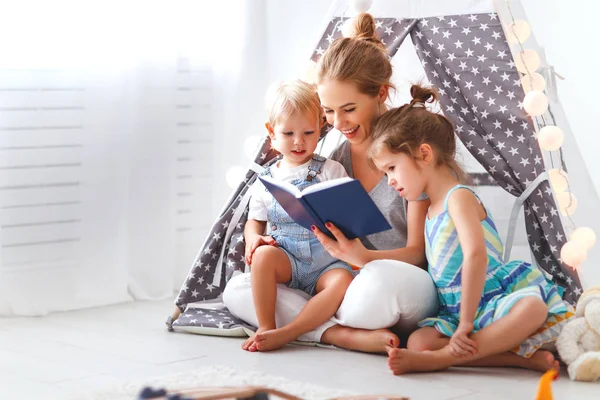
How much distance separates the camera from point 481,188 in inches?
98.4

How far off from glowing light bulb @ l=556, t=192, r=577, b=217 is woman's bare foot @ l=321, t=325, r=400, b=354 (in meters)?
0.55

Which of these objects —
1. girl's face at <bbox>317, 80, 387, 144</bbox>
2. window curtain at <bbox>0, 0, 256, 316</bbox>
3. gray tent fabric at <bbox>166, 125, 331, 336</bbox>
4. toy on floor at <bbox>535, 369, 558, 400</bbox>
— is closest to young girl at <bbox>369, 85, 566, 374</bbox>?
girl's face at <bbox>317, 80, 387, 144</bbox>

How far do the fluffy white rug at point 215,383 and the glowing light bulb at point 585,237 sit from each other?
794 millimetres

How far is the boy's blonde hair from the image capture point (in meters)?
2.13

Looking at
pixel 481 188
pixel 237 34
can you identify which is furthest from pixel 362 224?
pixel 237 34

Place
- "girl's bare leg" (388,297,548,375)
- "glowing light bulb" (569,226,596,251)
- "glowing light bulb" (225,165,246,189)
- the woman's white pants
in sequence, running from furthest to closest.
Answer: "glowing light bulb" (225,165,246,189)
"glowing light bulb" (569,226,596,251)
the woman's white pants
"girl's bare leg" (388,297,548,375)

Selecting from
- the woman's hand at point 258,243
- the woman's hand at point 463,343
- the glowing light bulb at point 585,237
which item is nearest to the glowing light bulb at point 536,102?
the glowing light bulb at point 585,237

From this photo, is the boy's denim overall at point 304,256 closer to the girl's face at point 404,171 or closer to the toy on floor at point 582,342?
the girl's face at point 404,171

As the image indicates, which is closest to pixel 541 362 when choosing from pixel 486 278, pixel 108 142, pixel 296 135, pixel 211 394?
pixel 486 278

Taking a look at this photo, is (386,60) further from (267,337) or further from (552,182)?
(267,337)

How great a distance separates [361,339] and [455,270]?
275 millimetres

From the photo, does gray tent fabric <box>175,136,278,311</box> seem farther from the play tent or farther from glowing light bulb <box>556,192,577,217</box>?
glowing light bulb <box>556,192,577,217</box>

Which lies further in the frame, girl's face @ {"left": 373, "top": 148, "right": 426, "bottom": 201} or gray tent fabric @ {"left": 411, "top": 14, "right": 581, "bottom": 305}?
gray tent fabric @ {"left": 411, "top": 14, "right": 581, "bottom": 305}

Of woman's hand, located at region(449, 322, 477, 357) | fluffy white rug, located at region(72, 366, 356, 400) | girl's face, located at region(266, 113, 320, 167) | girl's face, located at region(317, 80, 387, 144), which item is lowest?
fluffy white rug, located at region(72, 366, 356, 400)
